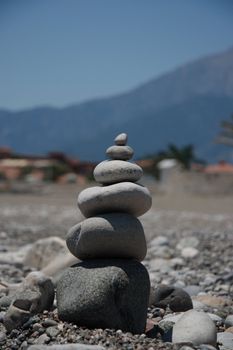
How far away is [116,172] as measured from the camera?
5562mm

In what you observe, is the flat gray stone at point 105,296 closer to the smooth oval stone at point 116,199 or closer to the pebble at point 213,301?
the smooth oval stone at point 116,199

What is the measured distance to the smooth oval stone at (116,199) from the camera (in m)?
5.51

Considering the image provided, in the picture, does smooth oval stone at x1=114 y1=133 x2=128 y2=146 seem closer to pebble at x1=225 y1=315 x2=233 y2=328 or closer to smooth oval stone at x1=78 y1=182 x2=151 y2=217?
smooth oval stone at x1=78 y1=182 x2=151 y2=217

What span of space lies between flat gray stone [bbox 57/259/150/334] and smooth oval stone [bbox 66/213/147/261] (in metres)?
0.13

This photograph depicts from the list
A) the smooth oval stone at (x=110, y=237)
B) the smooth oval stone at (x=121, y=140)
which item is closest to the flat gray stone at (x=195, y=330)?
the smooth oval stone at (x=110, y=237)

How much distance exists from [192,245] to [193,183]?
24075 millimetres

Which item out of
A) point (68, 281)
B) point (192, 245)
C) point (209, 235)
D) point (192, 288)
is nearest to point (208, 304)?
point (192, 288)

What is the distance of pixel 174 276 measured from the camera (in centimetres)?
916

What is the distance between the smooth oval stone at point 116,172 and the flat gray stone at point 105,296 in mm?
744

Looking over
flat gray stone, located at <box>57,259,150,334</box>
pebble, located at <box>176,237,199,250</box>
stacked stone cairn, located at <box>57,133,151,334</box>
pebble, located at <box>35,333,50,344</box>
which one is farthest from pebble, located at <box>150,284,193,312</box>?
pebble, located at <box>176,237,199,250</box>

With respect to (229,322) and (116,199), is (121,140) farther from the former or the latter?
(229,322)

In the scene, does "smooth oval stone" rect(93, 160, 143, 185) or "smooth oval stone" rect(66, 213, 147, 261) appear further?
"smooth oval stone" rect(93, 160, 143, 185)

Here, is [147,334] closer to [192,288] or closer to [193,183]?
[192,288]

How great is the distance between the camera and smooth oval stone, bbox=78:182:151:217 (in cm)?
551
